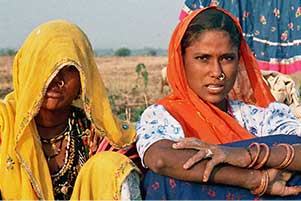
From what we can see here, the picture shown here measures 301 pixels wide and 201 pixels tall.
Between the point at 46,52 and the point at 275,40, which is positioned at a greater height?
the point at 46,52

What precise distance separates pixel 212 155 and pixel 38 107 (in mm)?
717

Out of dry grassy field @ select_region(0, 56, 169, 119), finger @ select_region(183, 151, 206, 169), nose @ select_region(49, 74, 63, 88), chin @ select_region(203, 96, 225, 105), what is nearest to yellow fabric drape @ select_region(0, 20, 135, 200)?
nose @ select_region(49, 74, 63, 88)

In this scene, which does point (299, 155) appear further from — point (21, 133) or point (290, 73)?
point (290, 73)

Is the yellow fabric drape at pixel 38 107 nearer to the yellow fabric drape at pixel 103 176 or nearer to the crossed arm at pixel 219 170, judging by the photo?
the yellow fabric drape at pixel 103 176

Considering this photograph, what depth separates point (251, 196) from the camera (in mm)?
2340

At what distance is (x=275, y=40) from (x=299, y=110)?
1081 millimetres

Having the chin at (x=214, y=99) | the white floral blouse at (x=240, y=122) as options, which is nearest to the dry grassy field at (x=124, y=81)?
the white floral blouse at (x=240, y=122)

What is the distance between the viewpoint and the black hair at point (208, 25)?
259 cm

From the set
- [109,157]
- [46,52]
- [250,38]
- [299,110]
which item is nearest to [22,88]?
[46,52]

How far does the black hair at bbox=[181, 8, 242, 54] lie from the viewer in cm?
259

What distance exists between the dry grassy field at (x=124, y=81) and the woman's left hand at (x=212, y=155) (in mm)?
8585

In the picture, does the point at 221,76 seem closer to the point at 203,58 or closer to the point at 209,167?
the point at 203,58

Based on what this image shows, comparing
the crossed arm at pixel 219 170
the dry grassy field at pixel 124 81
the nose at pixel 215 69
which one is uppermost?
the nose at pixel 215 69

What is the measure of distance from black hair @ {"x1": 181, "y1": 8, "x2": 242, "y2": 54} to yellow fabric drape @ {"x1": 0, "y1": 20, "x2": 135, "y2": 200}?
1.25ft
